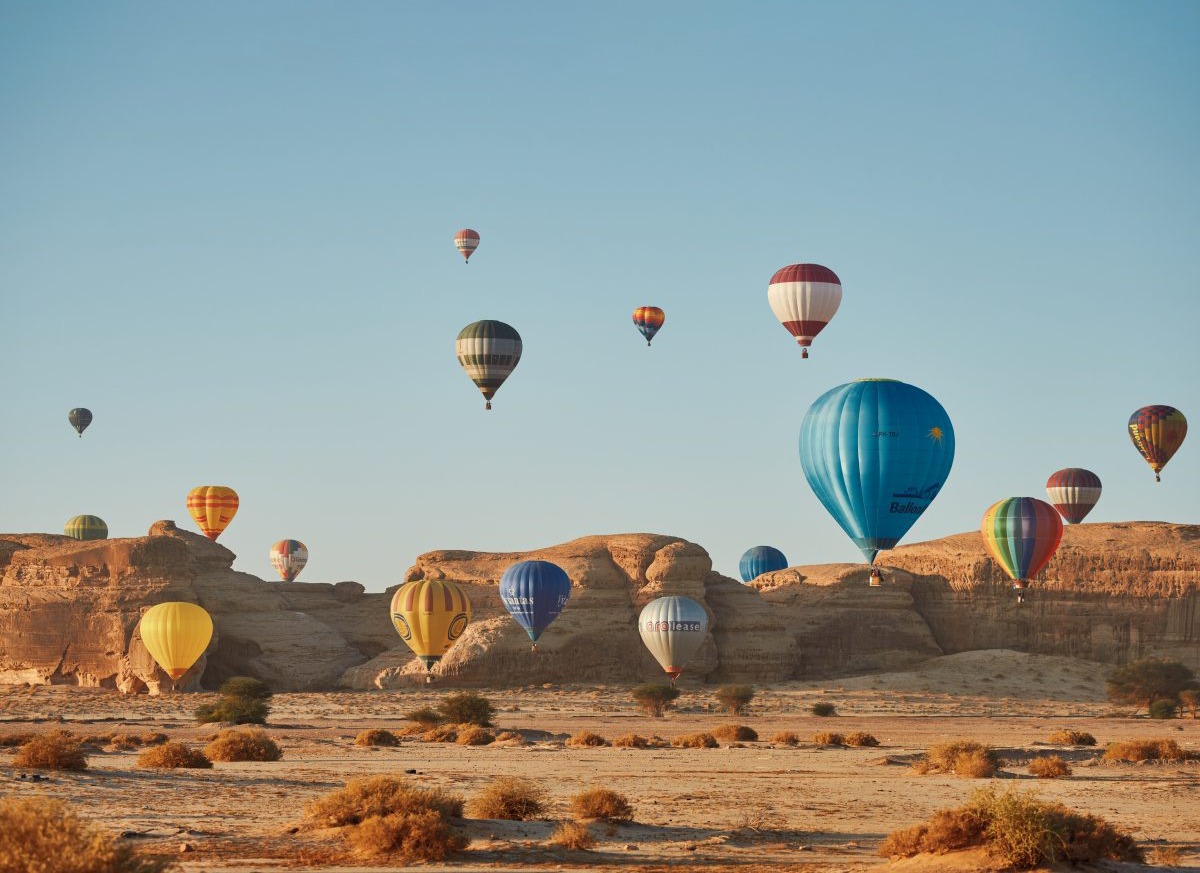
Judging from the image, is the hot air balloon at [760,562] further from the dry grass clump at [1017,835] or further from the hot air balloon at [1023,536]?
the dry grass clump at [1017,835]

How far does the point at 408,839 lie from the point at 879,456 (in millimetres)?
25348

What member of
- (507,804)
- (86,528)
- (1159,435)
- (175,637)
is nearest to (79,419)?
(86,528)

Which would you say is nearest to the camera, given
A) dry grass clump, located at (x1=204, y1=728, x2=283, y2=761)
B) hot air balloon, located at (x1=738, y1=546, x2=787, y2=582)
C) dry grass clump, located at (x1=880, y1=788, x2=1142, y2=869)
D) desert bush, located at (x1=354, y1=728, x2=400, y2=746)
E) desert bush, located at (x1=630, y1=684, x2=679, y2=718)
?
dry grass clump, located at (x1=880, y1=788, x2=1142, y2=869)

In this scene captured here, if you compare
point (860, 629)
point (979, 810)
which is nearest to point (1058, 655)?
point (860, 629)

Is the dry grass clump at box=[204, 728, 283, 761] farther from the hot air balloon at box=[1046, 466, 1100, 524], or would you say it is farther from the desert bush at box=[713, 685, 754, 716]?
the hot air balloon at box=[1046, 466, 1100, 524]

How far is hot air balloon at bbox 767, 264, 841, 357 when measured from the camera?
1977 inches

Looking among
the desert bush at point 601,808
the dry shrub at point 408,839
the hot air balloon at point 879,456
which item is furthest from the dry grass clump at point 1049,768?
the dry shrub at point 408,839

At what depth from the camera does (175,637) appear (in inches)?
2299

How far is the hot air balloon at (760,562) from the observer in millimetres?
97438

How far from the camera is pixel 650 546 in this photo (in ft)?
247

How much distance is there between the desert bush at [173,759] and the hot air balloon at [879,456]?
18156 mm

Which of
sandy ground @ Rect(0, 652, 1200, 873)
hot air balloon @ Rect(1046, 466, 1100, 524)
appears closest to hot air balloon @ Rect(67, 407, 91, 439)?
sandy ground @ Rect(0, 652, 1200, 873)

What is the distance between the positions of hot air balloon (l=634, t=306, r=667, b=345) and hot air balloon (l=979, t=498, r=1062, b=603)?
16461 mm

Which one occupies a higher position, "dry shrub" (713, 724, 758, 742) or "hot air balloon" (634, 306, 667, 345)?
"hot air balloon" (634, 306, 667, 345)
